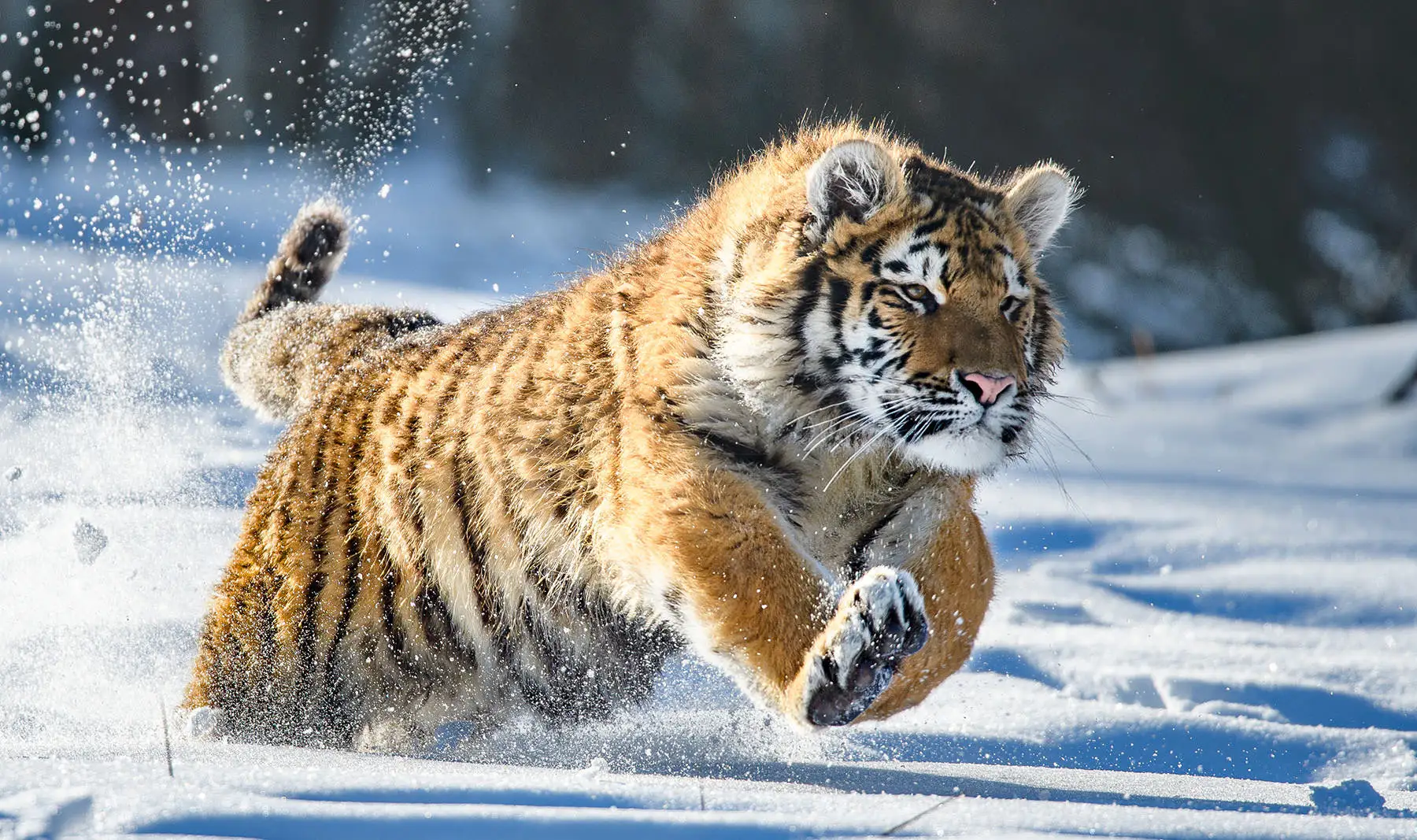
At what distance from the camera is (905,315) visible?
8.36 ft

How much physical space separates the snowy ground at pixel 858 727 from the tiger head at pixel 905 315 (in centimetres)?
19

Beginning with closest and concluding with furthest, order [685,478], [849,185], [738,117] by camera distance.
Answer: [685,478], [849,185], [738,117]

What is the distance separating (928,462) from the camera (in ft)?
8.48

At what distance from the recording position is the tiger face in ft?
8.20

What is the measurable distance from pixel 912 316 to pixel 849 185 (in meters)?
0.28

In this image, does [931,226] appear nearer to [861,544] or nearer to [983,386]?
[983,386]

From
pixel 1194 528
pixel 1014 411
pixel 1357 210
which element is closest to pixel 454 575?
pixel 1014 411

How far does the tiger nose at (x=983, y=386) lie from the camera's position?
2.47 meters

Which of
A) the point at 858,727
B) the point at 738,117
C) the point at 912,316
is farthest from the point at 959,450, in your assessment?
the point at 738,117

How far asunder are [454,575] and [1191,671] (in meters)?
1.90

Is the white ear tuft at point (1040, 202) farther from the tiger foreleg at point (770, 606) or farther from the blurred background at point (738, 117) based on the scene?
the blurred background at point (738, 117)

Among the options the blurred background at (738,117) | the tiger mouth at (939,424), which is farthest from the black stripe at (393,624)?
the blurred background at (738,117)

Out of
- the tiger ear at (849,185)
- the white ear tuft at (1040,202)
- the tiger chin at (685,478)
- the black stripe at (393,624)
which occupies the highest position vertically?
the white ear tuft at (1040,202)

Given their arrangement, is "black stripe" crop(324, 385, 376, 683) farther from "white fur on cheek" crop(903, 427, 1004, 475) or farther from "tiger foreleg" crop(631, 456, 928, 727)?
"white fur on cheek" crop(903, 427, 1004, 475)
